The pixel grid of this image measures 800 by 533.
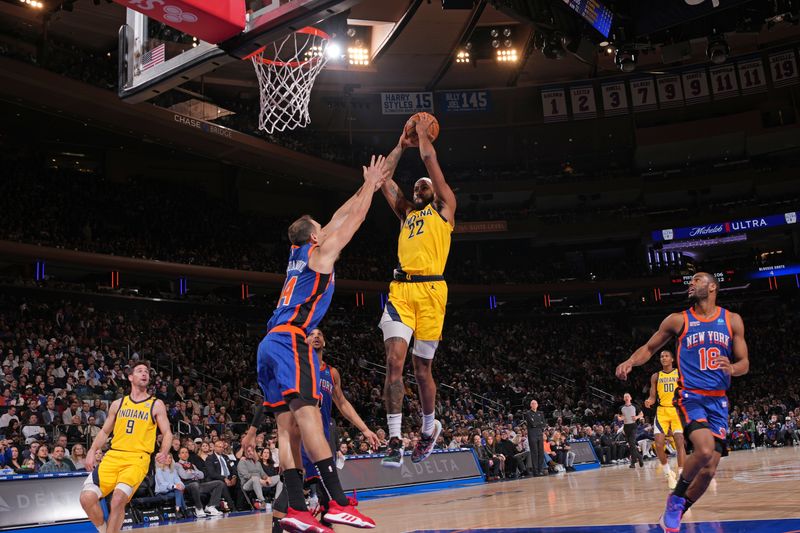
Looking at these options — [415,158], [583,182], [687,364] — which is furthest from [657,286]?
[687,364]

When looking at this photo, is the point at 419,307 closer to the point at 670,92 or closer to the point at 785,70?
the point at 670,92

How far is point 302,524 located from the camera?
5.54m

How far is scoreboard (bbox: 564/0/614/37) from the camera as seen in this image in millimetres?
14344

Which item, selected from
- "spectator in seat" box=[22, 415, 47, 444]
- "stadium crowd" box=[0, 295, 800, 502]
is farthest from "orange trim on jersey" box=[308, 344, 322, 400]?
"spectator in seat" box=[22, 415, 47, 444]

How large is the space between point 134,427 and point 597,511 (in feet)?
16.9

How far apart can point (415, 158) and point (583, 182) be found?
878cm

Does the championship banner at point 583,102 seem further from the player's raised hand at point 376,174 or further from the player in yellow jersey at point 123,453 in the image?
the player's raised hand at point 376,174

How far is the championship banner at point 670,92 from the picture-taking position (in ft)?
122

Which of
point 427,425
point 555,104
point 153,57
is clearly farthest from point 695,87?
point 153,57

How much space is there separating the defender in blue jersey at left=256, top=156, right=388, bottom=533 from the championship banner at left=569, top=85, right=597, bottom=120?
33.0 metres

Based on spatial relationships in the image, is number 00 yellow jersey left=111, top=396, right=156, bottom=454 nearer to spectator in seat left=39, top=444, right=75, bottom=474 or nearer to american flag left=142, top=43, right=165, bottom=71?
american flag left=142, top=43, right=165, bottom=71

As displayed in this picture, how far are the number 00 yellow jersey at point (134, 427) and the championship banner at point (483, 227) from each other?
30633mm

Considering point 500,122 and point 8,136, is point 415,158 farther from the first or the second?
point 8,136

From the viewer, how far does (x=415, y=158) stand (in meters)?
39.4
